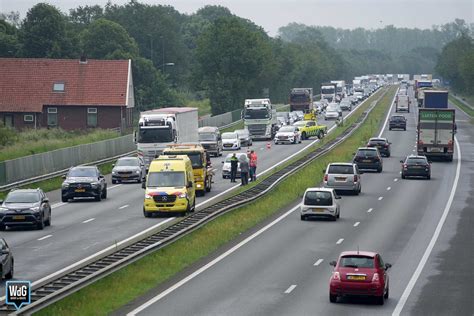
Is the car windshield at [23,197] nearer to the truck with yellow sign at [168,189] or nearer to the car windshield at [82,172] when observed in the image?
the truck with yellow sign at [168,189]

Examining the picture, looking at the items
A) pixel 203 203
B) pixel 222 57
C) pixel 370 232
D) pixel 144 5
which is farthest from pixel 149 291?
pixel 144 5

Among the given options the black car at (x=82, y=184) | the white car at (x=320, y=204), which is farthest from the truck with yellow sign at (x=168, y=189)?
the black car at (x=82, y=184)

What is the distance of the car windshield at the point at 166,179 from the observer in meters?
48.1

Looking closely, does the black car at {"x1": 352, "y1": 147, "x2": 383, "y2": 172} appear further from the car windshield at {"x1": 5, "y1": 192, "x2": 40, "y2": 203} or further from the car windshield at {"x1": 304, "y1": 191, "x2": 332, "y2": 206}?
the car windshield at {"x1": 5, "y1": 192, "x2": 40, "y2": 203}

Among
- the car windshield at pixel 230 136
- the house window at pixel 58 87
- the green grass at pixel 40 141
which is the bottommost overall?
the car windshield at pixel 230 136

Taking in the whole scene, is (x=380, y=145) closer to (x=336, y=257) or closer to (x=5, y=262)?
(x=336, y=257)

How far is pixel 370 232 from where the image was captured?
44594mm

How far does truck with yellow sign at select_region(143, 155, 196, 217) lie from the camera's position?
157ft

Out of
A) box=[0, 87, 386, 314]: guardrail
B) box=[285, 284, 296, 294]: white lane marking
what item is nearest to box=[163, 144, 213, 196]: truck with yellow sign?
box=[0, 87, 386, 314]: guardrail

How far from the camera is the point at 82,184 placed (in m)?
55.2

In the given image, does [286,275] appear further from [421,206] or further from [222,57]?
[222,57]

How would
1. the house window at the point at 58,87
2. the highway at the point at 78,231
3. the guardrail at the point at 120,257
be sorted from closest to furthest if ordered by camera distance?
the guardrail at the point at 120,257, the highway at the point at 78,231, the house window at the point at 58,87

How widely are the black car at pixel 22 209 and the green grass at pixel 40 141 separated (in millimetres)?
23807

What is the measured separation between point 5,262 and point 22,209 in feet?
41.3
